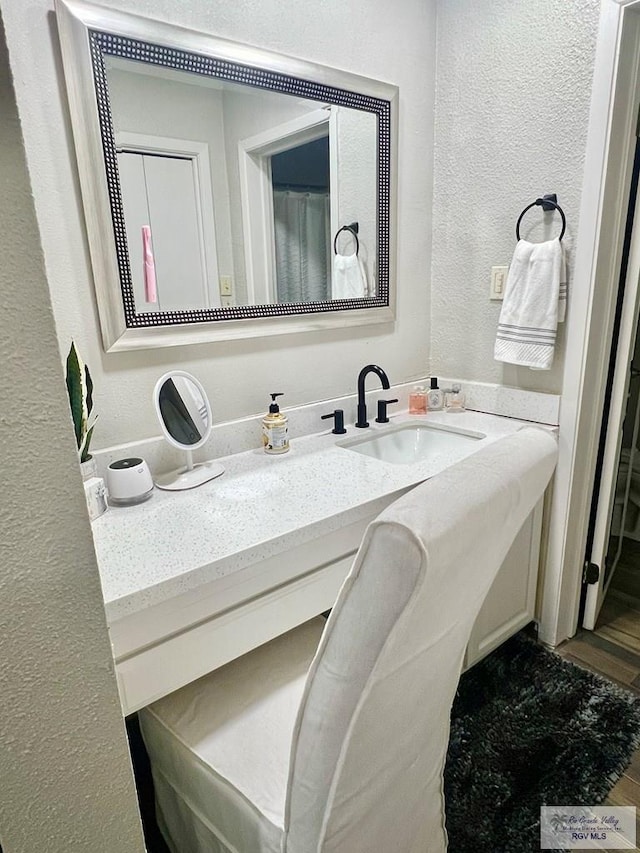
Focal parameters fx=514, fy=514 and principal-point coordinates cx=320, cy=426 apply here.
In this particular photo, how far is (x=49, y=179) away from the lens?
3.84ft

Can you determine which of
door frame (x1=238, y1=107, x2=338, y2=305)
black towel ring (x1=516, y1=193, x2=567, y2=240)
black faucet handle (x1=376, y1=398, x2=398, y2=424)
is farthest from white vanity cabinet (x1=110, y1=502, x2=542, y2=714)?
black towel ring (x1=516, y1=193, x2=567, y2=240)

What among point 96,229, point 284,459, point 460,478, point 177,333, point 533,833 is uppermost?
point 96,229

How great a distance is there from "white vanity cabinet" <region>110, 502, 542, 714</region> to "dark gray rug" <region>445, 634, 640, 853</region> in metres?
0.69

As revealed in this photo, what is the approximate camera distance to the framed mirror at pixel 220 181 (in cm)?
121

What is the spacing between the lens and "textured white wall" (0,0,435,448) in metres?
1.15

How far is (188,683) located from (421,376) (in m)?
1.45

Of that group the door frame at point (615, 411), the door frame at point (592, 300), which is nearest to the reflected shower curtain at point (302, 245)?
the door frame at point (592, 300)

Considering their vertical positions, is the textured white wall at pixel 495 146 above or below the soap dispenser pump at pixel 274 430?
above

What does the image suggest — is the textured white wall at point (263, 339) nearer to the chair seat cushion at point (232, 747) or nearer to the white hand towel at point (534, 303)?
the white hand towel at point (534, 303)

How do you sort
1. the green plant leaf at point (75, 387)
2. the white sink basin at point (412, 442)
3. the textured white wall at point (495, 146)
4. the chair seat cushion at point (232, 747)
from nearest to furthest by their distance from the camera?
1. the chair seat cushion at point (232, 747)
2. the green plant leaf at point (75, 387)
3. the textured white wall at point (495, 146)
4. the white sink basin at point (412, 442)

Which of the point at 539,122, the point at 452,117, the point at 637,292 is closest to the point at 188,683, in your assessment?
the point at 637,292

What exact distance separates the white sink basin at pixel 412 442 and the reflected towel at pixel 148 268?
0.76 meters

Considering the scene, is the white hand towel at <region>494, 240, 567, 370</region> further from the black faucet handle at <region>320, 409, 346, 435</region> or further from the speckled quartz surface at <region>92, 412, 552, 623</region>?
the black faucet handle at <region>320, 409, 346, 435</region>

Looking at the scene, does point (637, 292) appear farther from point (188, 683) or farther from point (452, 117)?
point (188, 683)
